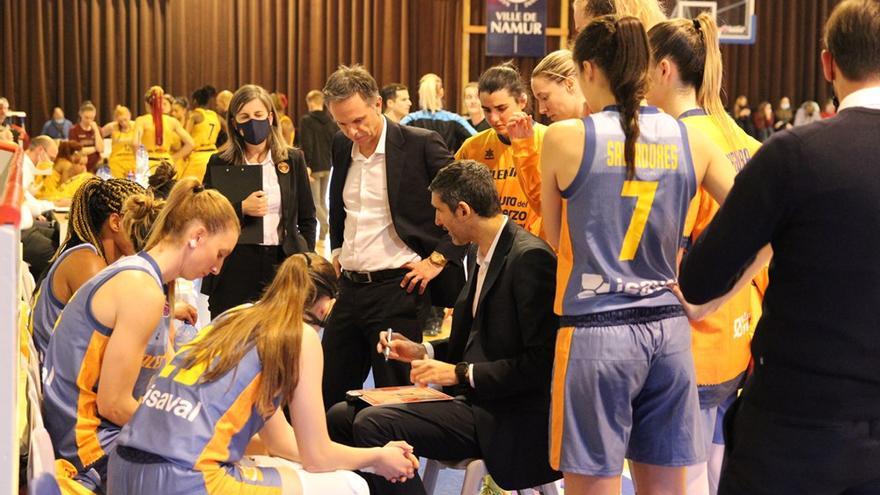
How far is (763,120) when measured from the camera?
56.1 feet

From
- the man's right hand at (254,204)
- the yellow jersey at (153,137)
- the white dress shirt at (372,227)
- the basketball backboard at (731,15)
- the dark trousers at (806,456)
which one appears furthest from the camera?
the basketball backboard at (731,15)

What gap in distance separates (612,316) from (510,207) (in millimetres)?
1738

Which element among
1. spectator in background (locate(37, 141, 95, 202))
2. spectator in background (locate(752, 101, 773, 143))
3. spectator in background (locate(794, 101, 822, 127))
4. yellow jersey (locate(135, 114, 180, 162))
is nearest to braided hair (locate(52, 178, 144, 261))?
spectator in background (locate(37, 141, 95, 202))

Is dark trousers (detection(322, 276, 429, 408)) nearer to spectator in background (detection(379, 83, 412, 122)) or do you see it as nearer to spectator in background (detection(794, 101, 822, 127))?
spectator in background (detection(379, 83, 412, 122))

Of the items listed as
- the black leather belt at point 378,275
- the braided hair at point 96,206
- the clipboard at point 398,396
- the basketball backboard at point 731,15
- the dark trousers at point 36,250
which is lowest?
the dark trousers at point 36,250

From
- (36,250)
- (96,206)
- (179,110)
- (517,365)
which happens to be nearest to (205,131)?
(179,110)

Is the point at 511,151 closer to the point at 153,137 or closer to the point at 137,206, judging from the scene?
the point at 137,206

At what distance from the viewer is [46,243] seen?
6492 mm

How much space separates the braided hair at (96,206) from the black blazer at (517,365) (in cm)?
114

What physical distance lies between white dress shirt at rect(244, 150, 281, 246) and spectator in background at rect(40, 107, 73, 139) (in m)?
12.1

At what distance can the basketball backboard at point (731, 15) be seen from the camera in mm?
15445

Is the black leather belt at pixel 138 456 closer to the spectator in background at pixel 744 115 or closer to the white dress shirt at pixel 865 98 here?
the white dress shirt at pixel 865 98

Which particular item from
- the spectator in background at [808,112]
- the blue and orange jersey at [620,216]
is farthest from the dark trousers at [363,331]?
the spectator in background at [808,112]

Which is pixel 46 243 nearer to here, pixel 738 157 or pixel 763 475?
pixel 738 157
